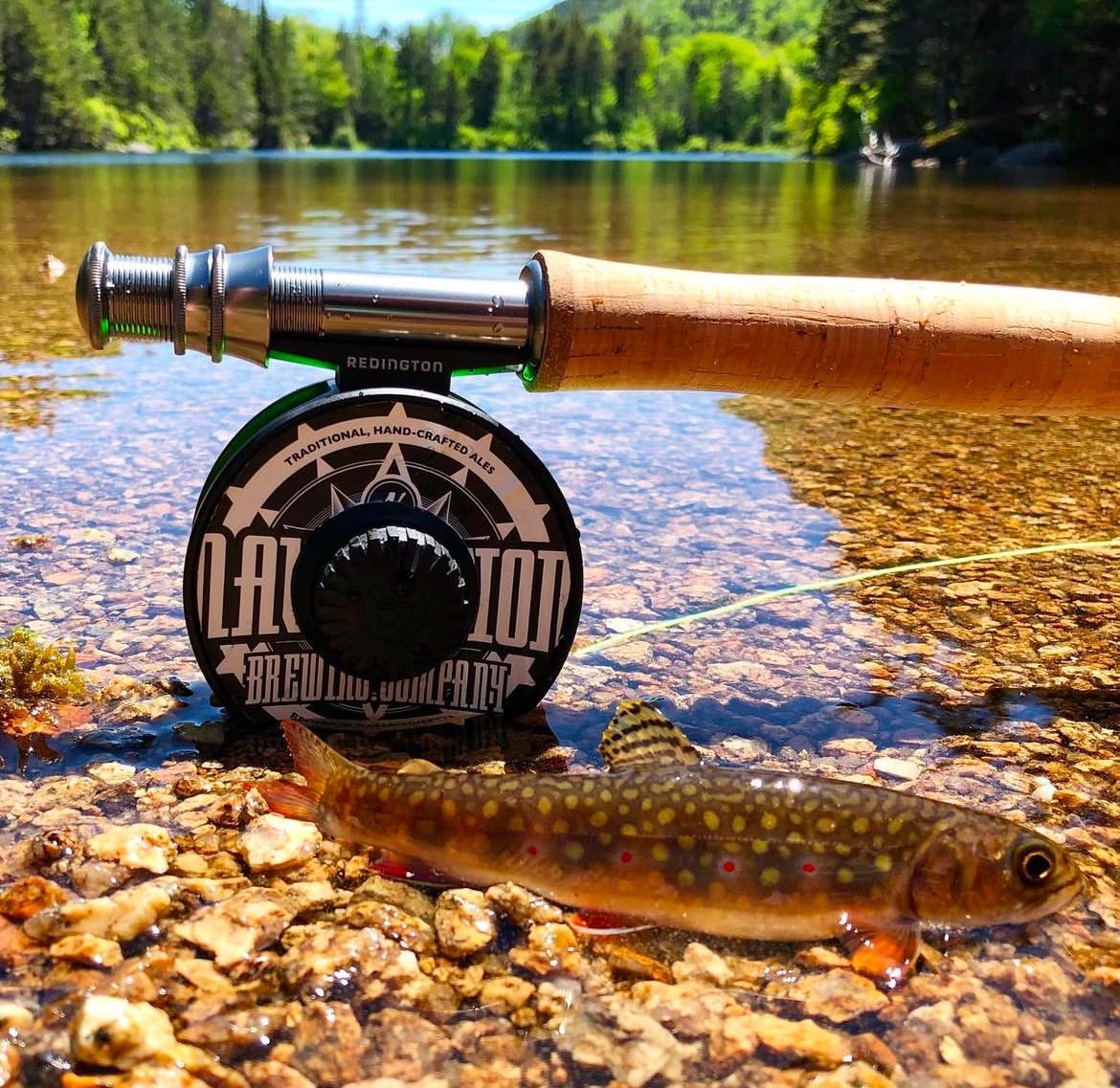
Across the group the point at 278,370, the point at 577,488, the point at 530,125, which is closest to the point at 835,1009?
the point at 577,488

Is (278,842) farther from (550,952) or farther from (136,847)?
(550,952)

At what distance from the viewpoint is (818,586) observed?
137 inches

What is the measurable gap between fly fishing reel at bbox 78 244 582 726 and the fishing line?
686 mm

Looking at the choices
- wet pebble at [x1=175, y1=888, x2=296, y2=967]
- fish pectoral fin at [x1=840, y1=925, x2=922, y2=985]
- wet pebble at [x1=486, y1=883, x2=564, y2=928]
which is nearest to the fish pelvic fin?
fish pectoral fin at [x1=840, y1=925, x2=922, y2=985]

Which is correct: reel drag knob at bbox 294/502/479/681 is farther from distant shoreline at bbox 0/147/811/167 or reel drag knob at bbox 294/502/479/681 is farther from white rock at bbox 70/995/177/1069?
distant shoreline at bbox 0/147/811/167

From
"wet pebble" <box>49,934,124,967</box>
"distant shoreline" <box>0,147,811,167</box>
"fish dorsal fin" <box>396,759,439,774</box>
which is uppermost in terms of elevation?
"distant shoreline" <box>0,147,811,167</box>

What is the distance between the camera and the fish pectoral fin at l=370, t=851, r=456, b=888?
1922 mm

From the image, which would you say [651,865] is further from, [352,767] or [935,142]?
[935,142]

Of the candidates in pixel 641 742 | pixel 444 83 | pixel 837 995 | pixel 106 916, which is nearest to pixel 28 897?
pixel 106 916

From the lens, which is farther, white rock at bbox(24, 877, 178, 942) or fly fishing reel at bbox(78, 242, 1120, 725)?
fly fishing reel at bbox(78, 242, 1120, 725)

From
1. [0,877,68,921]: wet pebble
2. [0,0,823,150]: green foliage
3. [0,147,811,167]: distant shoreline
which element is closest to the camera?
[0,877,68,921]: wet pebble

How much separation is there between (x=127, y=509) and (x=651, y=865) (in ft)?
9.03

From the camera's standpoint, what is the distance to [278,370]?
257 inches

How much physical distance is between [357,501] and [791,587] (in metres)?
1.59
